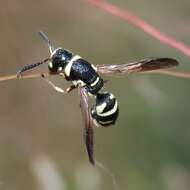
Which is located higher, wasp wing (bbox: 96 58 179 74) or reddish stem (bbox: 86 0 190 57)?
wasp wing (bbox: 96 58 179 74)

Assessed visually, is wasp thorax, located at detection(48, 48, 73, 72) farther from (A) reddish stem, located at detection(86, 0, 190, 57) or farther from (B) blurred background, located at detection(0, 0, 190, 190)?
(A) reddish stem, located at detection(86, 0, 190, 57)

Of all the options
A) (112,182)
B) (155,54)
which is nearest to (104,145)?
(112,182)

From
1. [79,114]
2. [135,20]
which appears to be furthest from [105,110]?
[135,20]

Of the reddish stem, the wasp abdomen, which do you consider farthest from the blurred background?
the wasp abdomen

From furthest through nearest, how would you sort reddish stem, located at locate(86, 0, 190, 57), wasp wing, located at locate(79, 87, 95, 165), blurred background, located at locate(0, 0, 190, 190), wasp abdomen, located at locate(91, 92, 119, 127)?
reddish stem, located at locate(86, 0, 190, 57) < blurred background, located at locate(0, 0, 190, 190) < wasp abdomen, located at locate(91, 92, 119, 127) < wasp wing, located at locate(79, 87, 95, 165)

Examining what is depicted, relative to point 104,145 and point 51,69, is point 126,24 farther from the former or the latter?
point 51,69

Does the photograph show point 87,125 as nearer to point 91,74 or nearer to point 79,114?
point 91,74
